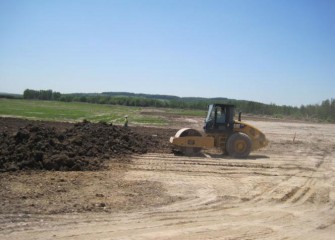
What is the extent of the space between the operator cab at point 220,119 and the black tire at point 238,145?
57cm

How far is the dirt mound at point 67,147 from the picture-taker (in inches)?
505

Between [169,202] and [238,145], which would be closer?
[169,202]

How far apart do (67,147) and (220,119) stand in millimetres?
6916

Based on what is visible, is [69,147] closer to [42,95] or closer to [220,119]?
[220,119]

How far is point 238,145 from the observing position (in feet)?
58.8

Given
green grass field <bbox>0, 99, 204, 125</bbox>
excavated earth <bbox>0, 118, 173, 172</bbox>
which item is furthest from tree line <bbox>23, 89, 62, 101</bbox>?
excavated earth <bbox>0, 118, 173, 172</bbox>

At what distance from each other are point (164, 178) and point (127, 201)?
3053 millimetres

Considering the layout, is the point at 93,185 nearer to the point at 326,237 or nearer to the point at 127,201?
the point at 127,201

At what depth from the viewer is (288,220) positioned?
8664 millimetres

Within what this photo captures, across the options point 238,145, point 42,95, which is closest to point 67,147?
point 238,145

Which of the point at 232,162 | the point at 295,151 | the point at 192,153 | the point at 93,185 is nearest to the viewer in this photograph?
the point at 93,185

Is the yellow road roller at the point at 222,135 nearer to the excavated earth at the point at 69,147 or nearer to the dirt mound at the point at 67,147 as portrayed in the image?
the excavated earth at the point at 69,147

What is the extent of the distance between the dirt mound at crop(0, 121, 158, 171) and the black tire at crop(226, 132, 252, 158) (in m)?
3.76

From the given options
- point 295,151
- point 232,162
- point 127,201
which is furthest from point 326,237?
point 295,151
